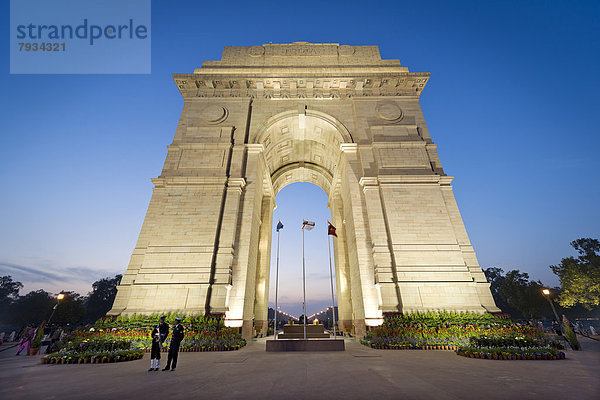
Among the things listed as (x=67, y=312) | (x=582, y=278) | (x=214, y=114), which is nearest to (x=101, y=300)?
(x=67, y=312)

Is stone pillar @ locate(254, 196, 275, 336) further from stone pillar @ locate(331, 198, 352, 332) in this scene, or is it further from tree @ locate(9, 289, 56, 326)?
tree @ locate(9, 289, 56, 326)

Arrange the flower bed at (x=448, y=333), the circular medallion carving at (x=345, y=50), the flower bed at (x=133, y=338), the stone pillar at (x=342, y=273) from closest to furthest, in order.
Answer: the flower bed at (x=133, y=338) → the flower bed at (x=448, y=333) → the stone pillar at (x=342, y=273) → the circular medallion carving at (x=345, y=50)

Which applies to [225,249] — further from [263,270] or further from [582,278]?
[582,278]

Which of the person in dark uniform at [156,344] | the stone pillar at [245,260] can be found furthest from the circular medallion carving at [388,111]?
the person in dark uniform at [156,344]

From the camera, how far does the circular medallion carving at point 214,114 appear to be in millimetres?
20656

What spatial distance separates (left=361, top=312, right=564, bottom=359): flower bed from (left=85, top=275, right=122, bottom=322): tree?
67.5 m

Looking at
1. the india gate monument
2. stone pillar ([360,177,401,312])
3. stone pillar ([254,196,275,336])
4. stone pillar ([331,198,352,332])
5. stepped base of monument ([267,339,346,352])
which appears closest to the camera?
stepped base of monument ([267,339,346,352])

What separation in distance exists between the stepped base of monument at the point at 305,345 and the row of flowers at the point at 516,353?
16.5 feet

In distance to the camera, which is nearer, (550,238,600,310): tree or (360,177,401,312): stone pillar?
(360,177,401,312): stone pillar

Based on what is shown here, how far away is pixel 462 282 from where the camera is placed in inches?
574

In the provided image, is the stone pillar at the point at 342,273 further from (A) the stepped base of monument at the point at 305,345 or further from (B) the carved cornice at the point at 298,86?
(A) the stepped base of monument at the point at 305,345

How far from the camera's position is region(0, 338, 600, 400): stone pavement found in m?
4.67

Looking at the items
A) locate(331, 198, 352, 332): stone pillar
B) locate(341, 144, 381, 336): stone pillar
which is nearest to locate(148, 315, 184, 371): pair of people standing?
locate(341, 144, 381, 336): stone pillar

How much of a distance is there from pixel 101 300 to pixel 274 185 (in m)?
63.3
